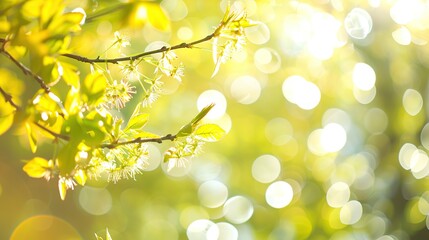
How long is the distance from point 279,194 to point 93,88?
511cm

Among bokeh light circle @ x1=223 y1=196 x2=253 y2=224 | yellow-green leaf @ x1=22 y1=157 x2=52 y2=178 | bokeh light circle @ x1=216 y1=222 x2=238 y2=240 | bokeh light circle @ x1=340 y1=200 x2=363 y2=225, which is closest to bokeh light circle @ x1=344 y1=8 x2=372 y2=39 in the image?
bokeh light circle @ x1=340 y1=200 x2=363 y2=225

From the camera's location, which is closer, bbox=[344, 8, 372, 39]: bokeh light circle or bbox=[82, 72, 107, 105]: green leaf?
bbox=[82, 72, 107, 105]: green leaf

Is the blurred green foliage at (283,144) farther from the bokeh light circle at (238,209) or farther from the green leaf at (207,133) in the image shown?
the green leaf at (207,133)

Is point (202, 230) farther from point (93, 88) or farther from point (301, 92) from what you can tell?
point (93, 88)

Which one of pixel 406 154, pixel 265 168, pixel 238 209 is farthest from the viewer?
pixel 265 168

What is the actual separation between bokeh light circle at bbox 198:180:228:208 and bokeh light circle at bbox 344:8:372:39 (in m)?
1.89

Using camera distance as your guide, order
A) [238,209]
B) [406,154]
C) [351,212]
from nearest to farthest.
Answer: [406,154], [351,212], [238,209]

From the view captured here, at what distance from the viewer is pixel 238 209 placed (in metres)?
5.67

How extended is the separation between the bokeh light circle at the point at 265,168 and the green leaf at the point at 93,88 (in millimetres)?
5261

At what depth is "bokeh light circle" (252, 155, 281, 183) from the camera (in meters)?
5.93

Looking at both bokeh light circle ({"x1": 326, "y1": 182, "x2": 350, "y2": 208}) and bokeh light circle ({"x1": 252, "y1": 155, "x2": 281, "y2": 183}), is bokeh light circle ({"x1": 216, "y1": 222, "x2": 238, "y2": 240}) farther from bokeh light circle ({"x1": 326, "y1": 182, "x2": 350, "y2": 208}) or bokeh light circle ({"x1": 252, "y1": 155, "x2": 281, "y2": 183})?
bokeh light circle ({"x1": 326, "y1": 182, "x2": 350, "y2": 208})

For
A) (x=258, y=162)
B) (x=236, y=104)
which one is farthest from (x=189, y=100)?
(x=258, y=162)

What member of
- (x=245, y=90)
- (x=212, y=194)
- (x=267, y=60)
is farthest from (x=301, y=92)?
(x=212, y=194)

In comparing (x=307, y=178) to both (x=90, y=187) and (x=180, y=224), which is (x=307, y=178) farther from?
(x=90, y=187)
